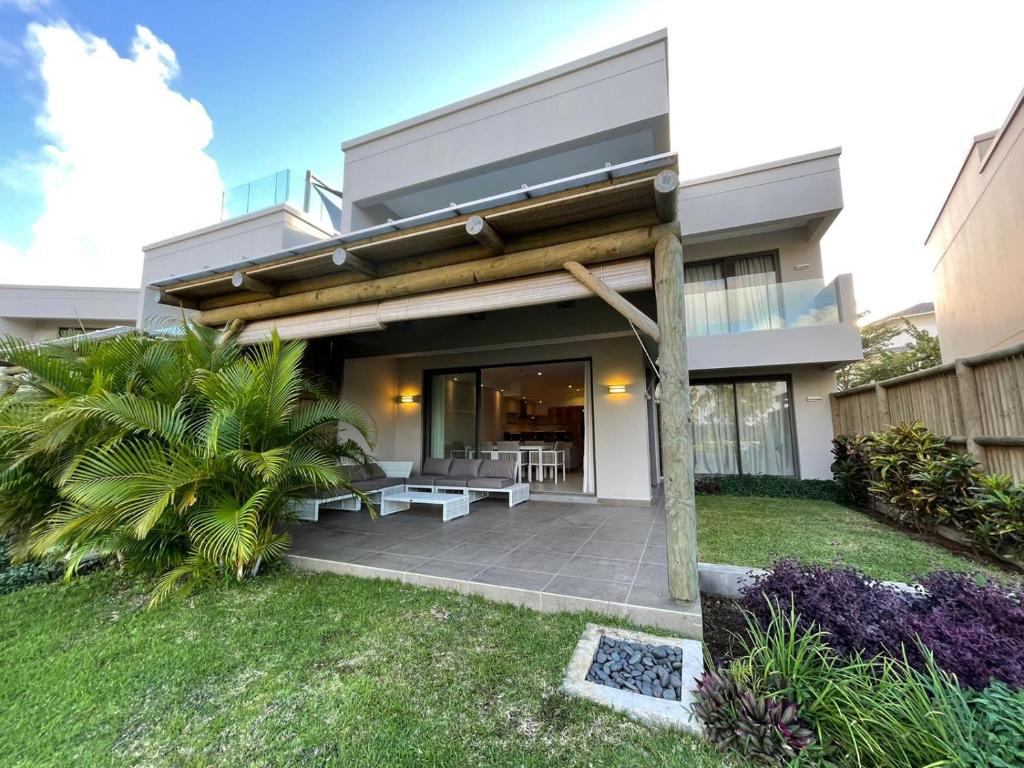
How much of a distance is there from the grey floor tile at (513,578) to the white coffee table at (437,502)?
2.21m

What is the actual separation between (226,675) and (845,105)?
13616 mm

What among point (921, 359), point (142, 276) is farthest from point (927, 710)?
point (921, 359)

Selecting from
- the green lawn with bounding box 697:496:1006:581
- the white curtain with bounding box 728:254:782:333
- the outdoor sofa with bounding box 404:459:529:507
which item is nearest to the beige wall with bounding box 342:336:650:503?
the outdoor sofa with bounding box 404:459:529:507

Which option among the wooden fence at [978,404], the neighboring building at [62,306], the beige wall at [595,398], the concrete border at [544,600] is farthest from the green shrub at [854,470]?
the neighboring building at [62,306]

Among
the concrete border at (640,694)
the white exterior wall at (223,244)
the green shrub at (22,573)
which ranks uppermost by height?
the white exterior wall at (223,244)

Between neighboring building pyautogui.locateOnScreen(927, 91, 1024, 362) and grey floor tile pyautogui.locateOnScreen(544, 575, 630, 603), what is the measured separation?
30.3 feet

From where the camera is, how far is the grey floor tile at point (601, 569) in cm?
359

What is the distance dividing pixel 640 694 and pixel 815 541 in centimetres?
437

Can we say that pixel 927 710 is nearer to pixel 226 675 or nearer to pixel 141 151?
pixel 226 675

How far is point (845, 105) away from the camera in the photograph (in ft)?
29.6

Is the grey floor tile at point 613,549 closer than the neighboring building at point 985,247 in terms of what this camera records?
Yes

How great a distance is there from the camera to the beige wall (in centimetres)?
723

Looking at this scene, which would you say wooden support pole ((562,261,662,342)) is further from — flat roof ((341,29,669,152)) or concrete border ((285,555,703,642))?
flat roof ((341,29,669,152))

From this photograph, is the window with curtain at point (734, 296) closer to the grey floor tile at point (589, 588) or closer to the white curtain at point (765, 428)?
the white curtain at point (765, 428)
